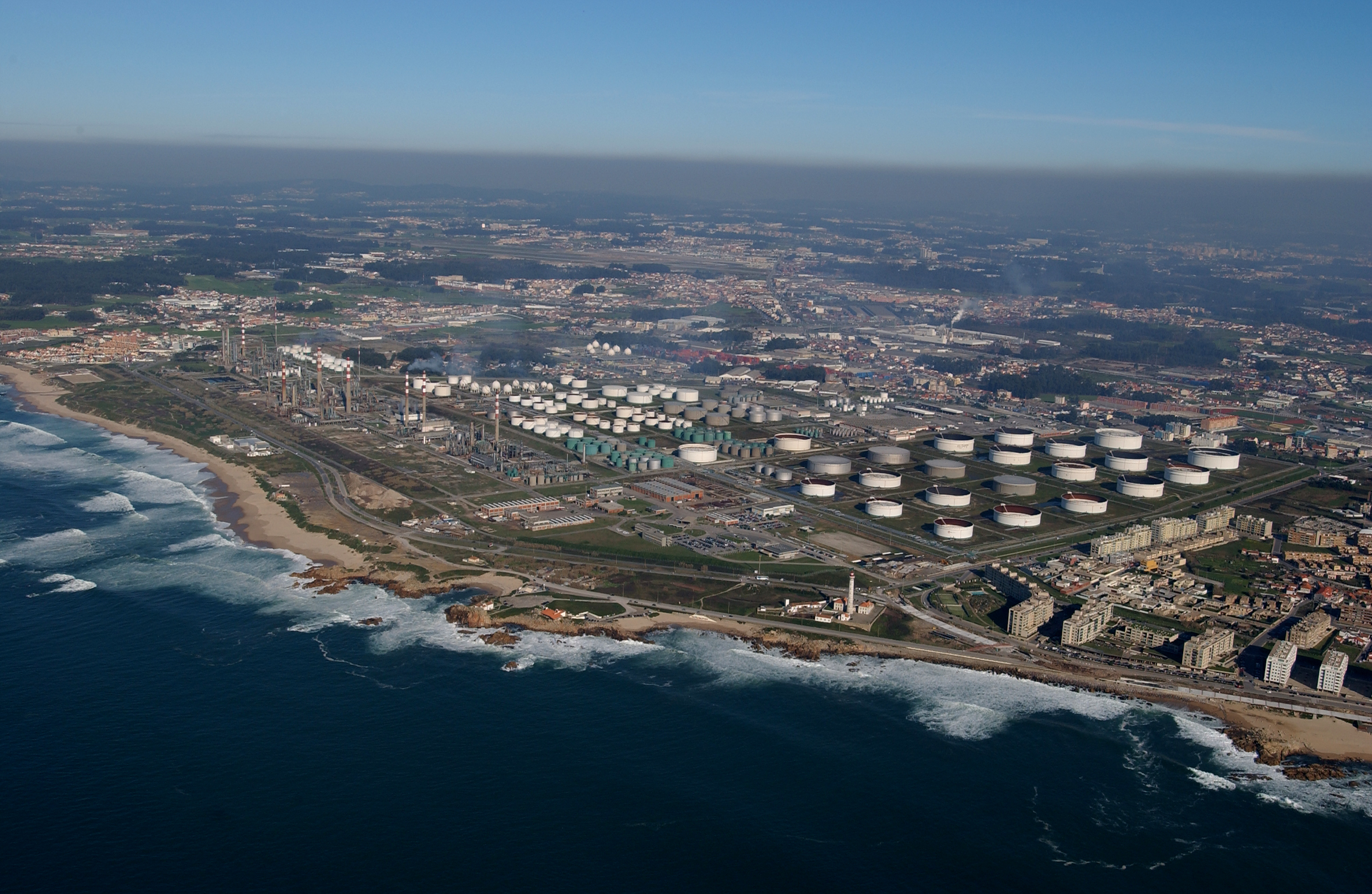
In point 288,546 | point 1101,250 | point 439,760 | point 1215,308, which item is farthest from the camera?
point 1101,250

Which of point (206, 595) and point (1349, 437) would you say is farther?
point (1349, 437)

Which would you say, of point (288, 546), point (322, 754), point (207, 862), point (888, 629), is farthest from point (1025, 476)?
point (207, 862)

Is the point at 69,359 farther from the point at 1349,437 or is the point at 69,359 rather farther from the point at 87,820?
the point at 1349,437

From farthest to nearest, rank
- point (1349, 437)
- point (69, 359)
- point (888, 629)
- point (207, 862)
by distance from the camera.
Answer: point (69, 359), point (1349, 437), point (888, 629), point (207, 862)

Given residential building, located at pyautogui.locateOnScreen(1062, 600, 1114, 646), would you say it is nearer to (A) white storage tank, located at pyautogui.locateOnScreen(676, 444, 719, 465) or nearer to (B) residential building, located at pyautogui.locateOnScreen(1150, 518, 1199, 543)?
(B) residential building, located at pyautogui.locateOnScreen(1150, 518, 1199, 543)

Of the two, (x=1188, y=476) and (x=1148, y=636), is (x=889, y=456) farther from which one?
(x=1148, y=636)

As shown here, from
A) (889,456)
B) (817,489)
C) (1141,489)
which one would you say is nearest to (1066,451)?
(1141,489)

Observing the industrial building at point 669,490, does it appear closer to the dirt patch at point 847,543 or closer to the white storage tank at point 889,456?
the dirt patch at point 847,543
